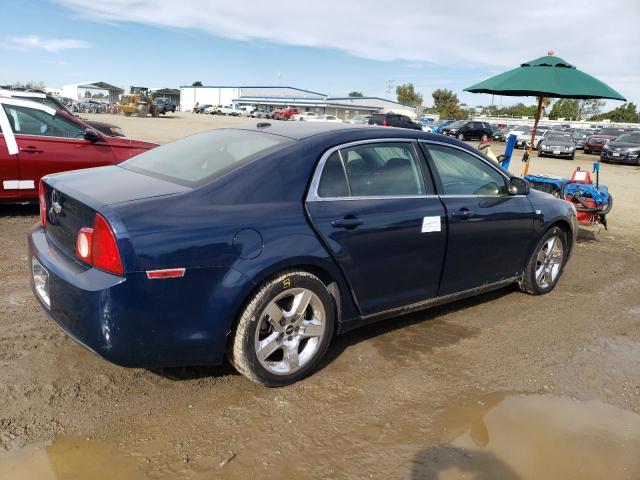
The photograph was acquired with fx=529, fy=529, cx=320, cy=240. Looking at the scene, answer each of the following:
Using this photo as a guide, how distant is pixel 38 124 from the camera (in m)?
6.75

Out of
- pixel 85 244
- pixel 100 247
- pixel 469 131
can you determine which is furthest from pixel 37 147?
pixel 469 131

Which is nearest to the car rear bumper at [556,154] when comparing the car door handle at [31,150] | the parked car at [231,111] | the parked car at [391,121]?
the parked car at [391,121]

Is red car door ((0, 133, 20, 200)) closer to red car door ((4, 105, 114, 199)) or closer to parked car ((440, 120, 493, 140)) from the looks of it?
red car door ((4, 105, 114, 199))

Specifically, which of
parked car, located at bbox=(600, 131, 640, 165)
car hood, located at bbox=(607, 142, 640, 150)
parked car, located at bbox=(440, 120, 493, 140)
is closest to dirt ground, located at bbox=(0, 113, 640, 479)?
parked car, located at bbox=(600, 131, 640, 165)

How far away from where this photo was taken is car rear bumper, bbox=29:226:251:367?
2.61 metres

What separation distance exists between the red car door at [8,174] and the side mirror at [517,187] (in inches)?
222

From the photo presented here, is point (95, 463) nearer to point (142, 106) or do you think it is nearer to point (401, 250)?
point (401, 250)

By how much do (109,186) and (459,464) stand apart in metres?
2.43

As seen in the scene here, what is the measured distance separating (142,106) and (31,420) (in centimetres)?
5243

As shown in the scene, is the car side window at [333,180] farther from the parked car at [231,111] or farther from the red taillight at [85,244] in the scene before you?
the parked car at [231,111]

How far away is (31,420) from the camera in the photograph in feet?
9.00

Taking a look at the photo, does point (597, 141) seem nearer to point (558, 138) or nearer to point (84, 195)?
point (558, 138)

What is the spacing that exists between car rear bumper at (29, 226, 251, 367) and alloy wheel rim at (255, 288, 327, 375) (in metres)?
0.25

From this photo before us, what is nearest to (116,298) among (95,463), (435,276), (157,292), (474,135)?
(157,292)
